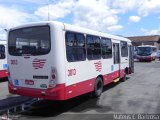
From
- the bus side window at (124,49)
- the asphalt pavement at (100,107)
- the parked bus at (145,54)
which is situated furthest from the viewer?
the parked bus at (145,54)

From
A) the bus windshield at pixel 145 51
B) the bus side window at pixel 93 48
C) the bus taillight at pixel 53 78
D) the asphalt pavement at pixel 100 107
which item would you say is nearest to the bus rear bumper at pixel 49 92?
the bus taillight at pixel 53 78

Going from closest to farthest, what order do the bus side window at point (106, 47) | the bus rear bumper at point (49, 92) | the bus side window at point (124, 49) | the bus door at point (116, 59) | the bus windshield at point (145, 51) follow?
the bus rear bumper at point (49, 92) < the bus side window at point (106, 47) < the bus door at point (116, 59) < the bus side window at point (124, 49) < the bus windshield at point (145, 51)

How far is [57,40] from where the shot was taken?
861 centimetres

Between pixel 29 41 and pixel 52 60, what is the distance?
1253mm

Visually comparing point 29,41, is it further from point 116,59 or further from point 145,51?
point 145,51

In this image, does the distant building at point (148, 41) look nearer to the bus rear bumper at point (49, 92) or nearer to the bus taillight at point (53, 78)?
the bus rear bumper at point (49, 92)

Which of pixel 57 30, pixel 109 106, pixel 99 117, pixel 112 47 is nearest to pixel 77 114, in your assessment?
pixel 99 117

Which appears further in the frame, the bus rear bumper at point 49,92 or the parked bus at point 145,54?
the parked bus at point 145,54

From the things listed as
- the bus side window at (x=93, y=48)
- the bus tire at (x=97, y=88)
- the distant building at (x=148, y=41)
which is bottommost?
the bus tire at (x=97, y=88)

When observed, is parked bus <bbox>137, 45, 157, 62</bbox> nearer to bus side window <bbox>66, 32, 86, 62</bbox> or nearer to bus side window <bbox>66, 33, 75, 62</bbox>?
bus side window <bbox>66, 32, 86, 62</bbox>

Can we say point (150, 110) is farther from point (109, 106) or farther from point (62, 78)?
point (62, 78)

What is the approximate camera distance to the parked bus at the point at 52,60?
8.64 metres

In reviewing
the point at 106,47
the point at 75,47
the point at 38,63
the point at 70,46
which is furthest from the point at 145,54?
the point at 38,63

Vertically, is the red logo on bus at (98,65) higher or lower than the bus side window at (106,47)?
lower
